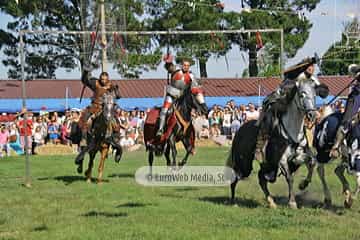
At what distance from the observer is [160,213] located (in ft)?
32.8

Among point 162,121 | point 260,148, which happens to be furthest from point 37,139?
point 260,148

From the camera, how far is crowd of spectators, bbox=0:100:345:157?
26.0m

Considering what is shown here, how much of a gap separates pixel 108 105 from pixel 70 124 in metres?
10.9

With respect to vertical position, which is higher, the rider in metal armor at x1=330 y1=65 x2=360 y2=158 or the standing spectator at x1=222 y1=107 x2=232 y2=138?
the rider in metal armor at x1=330 y1=65 x2=360 y2=158

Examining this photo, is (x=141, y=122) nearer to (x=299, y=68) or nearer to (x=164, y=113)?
(x=164, y=113)

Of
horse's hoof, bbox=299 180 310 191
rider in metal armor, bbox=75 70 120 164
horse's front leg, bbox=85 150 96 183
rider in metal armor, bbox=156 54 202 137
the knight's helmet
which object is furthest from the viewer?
horse's front leg, bbox=85 150 96 183

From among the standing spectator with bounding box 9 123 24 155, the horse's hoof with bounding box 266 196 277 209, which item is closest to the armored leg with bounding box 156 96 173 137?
the horse's hoof with bounding box 266 196 277 209

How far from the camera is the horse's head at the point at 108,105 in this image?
14.3 meters

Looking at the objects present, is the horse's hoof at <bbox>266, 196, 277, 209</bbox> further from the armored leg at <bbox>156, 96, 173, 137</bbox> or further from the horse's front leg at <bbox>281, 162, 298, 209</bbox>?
the armored leg at <bbox>156, 96, 173, 137</bbox>

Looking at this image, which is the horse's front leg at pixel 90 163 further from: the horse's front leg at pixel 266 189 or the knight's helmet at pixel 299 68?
the knight's helmet at pixel 299 68

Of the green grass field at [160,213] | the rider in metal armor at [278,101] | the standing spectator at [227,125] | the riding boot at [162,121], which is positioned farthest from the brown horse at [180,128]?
the standing spectator at [227,125]

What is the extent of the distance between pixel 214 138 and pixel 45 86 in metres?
18.3

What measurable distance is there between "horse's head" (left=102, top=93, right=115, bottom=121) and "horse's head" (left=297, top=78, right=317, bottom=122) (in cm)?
540

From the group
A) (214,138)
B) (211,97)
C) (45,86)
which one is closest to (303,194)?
(214,138)
